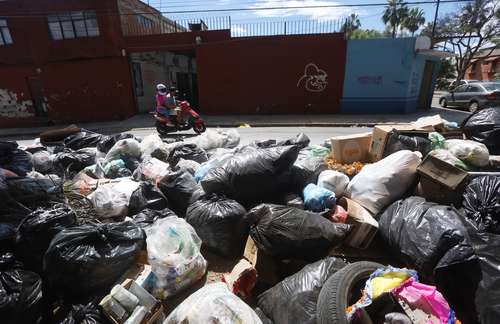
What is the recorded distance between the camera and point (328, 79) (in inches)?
491

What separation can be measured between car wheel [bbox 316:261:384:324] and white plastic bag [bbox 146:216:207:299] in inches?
42.7

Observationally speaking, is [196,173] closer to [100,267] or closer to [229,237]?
[229,237]

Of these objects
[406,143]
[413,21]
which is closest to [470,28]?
[413,21]

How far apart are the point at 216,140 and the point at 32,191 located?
3404 mm

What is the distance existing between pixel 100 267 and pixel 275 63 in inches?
472

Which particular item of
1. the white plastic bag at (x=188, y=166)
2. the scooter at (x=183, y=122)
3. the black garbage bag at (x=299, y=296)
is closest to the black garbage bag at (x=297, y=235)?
the black garbage bag at (x=299, y=296)

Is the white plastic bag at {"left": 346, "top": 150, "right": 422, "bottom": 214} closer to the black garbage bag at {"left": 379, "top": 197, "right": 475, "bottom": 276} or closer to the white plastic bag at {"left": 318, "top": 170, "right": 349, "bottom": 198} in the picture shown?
the white plastic bag at {"left": 318, "top": 170, "right": 349, "bottom": 198}

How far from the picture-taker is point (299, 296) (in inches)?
70.9

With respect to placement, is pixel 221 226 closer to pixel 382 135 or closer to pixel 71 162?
pixel 382 135

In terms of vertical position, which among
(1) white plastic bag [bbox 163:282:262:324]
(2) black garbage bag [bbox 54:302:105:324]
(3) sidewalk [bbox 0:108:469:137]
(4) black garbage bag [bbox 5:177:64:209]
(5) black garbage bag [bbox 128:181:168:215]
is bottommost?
→ (3) sidewalk [bbox 0:108:469:137]

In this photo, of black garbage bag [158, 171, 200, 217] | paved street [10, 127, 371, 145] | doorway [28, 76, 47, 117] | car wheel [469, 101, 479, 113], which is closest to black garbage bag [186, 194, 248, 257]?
black garbage bag [158, 171, 200, 217]

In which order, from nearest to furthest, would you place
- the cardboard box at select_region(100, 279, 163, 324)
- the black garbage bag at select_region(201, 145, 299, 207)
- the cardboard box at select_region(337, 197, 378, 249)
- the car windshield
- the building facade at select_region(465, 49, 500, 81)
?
the cardboard box at select_region(100, 279, 163, 324) < the cardboard box at select_region(337, 197, 378, 249) < the black garbage bag at select_region(201, 145, 299, 207) < the car windshield < the building facade at select_region(465, 49, 500, 81)

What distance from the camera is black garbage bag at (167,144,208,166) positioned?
14.6 ft

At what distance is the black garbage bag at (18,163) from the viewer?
135 inches
